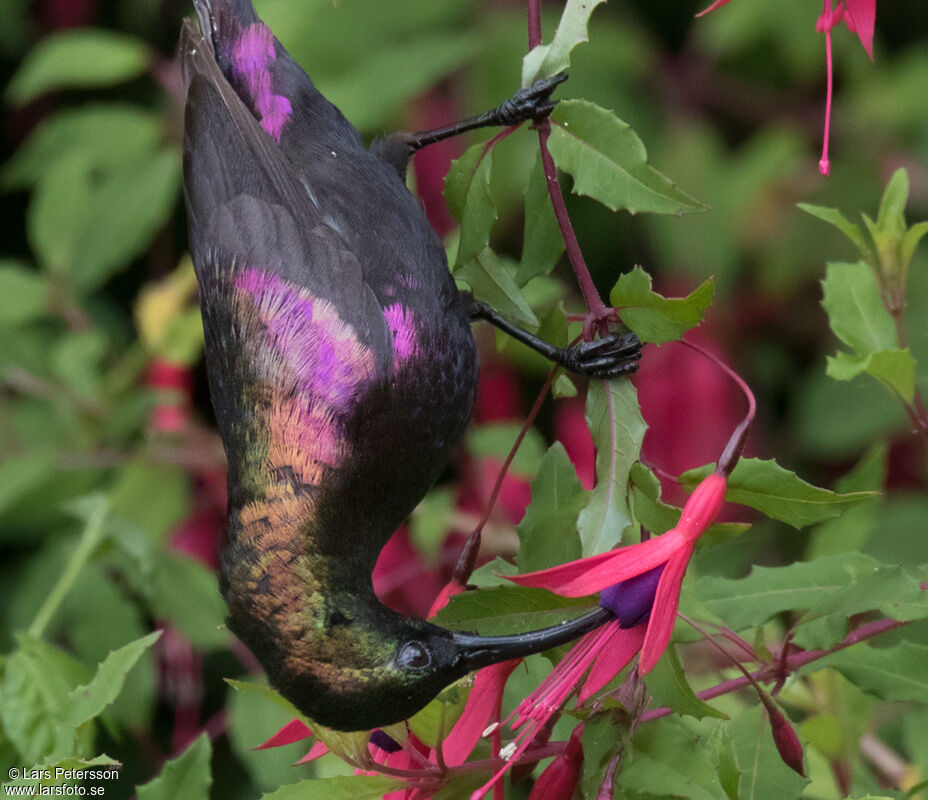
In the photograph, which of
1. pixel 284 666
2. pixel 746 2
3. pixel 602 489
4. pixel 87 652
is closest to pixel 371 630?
pixel 284 666

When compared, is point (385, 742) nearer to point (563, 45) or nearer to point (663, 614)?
point (663, 614)

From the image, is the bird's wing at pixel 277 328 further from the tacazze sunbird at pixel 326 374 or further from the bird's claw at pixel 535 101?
the bird's claw at pixel 535 101

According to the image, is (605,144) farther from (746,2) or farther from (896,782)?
(746,2)

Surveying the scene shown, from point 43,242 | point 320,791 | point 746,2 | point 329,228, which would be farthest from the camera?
point 746,2

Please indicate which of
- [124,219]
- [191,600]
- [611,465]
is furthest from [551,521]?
[124,219]

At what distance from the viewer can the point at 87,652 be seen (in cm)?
167

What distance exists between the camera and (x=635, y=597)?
2.71 ft

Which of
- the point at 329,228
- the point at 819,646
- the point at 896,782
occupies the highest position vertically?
the point at 329,228

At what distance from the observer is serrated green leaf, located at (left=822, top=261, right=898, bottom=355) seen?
3.87 ft

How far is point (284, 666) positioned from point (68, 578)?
430mm

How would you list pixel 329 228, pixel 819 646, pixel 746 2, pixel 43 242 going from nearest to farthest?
1. pixel 819 646
2. pixel 329 228
3. pixel 43 242
4. pixel 746 2

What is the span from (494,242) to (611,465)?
154cm

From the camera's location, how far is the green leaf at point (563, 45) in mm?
1006

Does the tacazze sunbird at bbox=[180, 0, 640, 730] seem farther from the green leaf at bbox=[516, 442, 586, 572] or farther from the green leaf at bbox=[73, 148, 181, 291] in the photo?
the green leaf at bbox=[73, 148, 181, 291]
